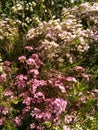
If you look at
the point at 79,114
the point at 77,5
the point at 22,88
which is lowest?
the point at 79,114

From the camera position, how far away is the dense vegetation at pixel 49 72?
4816 mm

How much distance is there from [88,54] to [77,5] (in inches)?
56.5

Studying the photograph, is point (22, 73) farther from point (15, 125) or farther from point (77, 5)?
point (77, 5)

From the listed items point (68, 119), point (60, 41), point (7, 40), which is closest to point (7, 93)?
point (68, 119)

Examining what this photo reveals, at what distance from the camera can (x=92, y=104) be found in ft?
16.8

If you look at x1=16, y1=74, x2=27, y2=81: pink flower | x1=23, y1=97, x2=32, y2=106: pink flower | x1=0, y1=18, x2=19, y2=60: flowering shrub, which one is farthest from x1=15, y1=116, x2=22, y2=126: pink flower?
x1=0, y1=18, x2=19, y2=60: flowering shrub

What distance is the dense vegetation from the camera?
4816mm

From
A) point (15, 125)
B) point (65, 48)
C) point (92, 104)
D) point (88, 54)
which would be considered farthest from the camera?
point (88, 54)

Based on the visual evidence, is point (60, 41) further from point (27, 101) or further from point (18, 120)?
point (18, 120)

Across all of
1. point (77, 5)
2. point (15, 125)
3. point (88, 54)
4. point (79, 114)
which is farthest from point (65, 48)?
point (77, 5)

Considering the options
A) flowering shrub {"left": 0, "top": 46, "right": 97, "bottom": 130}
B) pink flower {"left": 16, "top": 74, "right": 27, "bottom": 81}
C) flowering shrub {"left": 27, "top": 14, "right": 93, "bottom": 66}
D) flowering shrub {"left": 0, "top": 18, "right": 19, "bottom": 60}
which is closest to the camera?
flowering shrub {"left": 0, "top": 46, "right": 97, "bottom": 130}

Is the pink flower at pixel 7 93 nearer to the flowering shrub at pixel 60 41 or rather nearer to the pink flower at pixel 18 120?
the pink flower at pixel 18 120

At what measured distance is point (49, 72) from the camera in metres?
5.25

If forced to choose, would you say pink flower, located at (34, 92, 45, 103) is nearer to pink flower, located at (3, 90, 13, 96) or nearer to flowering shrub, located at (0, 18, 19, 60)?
pink flower, located at (3, 90, 13, 96)
